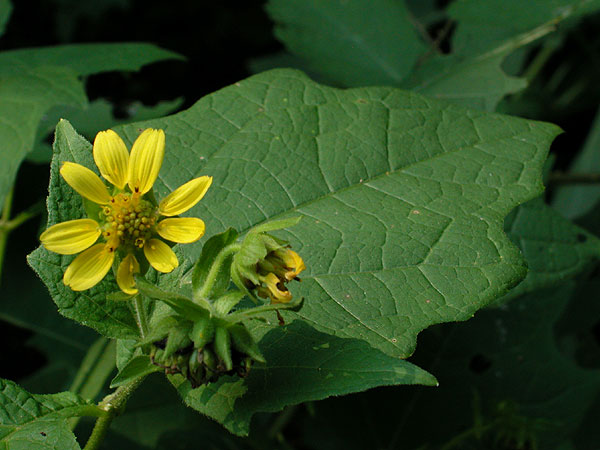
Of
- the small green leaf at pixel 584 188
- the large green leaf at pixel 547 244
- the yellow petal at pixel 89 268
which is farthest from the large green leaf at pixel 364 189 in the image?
the small green leaf at pixel 584 188

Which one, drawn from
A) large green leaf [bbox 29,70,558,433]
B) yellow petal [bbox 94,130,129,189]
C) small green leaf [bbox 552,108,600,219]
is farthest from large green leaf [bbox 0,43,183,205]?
small green leaf [bbox 552,108,600,219]

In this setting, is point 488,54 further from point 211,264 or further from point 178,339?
point 178,339

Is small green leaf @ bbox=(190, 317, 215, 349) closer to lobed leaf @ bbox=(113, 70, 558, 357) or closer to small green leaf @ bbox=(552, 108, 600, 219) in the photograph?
lobed leaf @ bbox=(113, 70, 558, 357)

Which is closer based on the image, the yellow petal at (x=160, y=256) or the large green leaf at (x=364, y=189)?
the yellow petal at (x=160, y=256)

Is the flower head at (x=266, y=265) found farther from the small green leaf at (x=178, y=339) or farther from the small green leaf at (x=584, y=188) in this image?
the small green leaf at (x=584, y=188)

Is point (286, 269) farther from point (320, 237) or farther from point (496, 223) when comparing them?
point (496, 223)

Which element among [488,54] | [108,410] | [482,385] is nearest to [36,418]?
[108,410]
